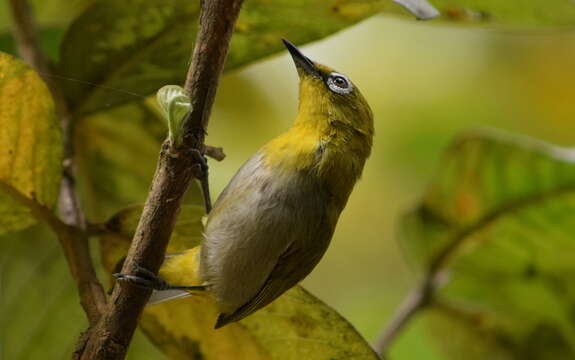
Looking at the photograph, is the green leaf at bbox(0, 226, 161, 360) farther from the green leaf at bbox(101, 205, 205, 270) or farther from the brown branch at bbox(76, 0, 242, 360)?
the brown branch at bbox(76, 0, 242, 360)

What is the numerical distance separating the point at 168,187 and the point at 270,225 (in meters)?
0.46

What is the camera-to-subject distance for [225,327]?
159 centimetres

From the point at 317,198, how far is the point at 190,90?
578 mm

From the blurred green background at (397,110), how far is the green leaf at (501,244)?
1.31 feet

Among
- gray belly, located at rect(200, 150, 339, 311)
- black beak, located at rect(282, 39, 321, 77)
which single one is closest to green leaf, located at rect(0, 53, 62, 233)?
gray belly, located at rect(200, 150, 339, 311)

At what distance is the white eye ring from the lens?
79.2 inches

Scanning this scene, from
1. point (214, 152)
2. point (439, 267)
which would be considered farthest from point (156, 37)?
point (439, 267)

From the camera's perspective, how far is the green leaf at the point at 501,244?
2.11 m

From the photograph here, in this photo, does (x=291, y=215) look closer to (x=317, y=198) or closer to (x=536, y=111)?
(x=317, y=198)

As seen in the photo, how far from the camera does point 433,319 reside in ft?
7.82

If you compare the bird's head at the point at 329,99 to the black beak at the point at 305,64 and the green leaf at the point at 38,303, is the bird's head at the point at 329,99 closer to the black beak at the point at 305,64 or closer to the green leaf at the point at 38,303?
the black beak at the point at 305,64

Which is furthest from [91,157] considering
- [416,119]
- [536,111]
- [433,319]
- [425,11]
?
[536,111]

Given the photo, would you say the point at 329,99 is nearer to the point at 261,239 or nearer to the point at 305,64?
the point at 305,64

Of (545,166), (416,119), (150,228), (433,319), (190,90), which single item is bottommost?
(433,319)
